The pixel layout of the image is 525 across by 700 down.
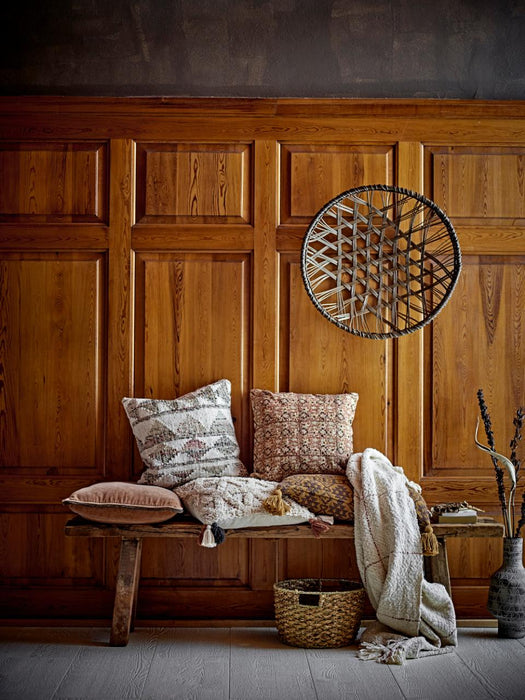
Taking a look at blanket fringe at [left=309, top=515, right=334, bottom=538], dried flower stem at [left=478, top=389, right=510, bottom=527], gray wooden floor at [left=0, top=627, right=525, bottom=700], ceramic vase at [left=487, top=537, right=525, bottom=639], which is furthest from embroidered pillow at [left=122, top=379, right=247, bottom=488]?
ceramic vase at [left=487, top=537, right=525, bottom=639]

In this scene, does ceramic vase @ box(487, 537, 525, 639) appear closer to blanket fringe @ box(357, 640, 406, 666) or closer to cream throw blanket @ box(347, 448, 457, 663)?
cream throw blanket @ box(347, 448, 457, 663)

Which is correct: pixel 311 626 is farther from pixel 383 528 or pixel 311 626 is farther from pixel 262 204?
pixel 262 204

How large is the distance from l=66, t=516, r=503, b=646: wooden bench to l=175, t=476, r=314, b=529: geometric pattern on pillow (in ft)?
0.13

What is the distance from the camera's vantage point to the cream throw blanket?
3.43 meters

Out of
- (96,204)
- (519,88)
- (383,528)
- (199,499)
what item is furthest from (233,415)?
(519,88)

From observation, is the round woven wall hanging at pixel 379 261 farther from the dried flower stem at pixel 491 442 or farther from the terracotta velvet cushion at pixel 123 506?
the terracotta velvet cushion at pixel 123 506

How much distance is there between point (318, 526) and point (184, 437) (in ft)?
2.48

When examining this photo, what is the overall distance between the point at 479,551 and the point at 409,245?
60.9 inches

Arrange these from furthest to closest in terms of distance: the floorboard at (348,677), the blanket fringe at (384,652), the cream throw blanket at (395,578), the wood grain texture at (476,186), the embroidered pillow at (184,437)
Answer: the wood grain texture at (476,186) → the embroidered pillow at (184,437) → the cream throw blanket at (395,578) → the blanket fringe at (384,652) → the floorboard at (348,677)

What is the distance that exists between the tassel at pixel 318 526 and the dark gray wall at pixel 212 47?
208 centimetres

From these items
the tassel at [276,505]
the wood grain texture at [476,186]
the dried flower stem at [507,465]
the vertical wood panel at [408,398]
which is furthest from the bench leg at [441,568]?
the wood grain texture at [476,186]

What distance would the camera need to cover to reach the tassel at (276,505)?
3.48 meters

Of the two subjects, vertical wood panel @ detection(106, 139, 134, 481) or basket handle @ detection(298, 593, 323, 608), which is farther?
vertical wood panel @ detection(106, 139, 134, 481)

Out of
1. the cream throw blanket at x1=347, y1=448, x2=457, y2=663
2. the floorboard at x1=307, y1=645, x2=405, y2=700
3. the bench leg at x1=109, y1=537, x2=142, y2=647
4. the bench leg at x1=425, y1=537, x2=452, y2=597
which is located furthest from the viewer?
the bench leg at x1=425, y1=537, x2=452, y2=597
